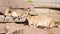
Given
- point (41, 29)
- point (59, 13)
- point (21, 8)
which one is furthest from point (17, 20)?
point (59, 13)

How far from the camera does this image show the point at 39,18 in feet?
13.8

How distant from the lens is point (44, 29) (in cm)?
395

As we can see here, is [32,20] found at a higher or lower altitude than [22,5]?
lower

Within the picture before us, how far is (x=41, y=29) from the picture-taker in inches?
155

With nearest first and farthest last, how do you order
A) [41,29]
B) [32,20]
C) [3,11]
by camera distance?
1. [41,29]
2. [32,20]
3. [3,11]

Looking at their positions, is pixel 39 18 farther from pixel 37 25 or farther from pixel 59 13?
pixel 59 13

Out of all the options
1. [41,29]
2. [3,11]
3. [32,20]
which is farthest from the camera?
[3,11]

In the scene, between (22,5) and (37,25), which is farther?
(22,5)

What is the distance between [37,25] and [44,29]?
0.23 meters

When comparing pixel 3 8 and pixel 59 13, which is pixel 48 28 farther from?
pixel 3 8

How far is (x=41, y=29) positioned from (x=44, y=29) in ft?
0.27

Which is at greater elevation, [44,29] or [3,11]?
[3,11]

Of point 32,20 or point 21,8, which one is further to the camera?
point 21,8

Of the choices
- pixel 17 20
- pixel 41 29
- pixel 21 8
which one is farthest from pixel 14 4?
pixel 41 29
